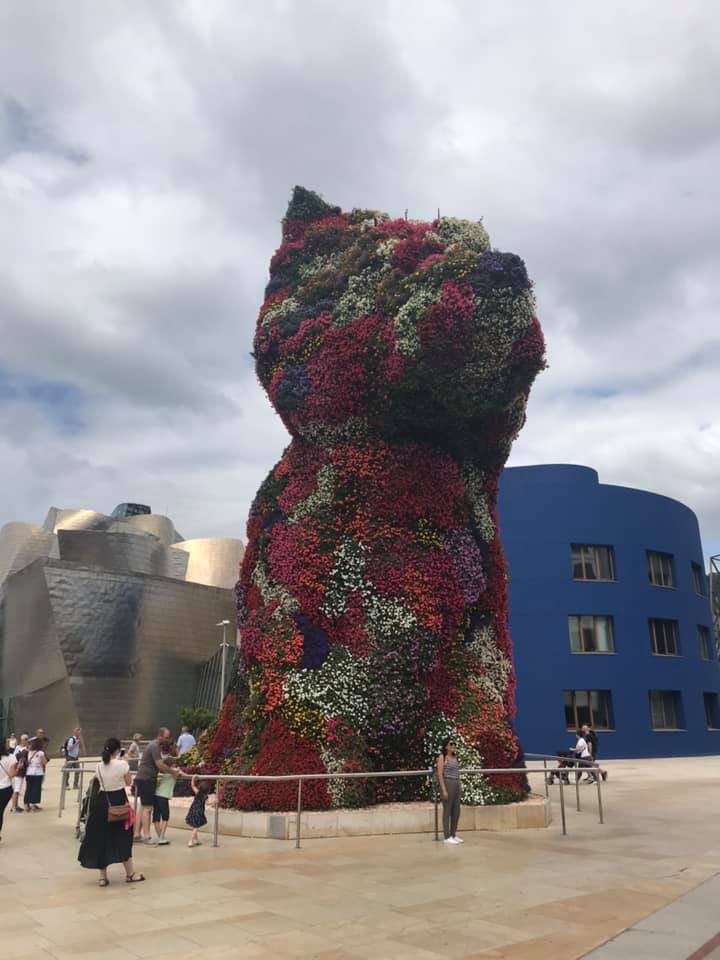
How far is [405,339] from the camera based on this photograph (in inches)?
541

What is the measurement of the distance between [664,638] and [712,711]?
6.02 meters

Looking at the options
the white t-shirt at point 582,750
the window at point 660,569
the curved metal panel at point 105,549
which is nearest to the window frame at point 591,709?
the window at point 660,569

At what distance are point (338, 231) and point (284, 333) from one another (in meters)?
2.64

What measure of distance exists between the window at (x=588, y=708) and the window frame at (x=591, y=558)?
Result: 15.9ft

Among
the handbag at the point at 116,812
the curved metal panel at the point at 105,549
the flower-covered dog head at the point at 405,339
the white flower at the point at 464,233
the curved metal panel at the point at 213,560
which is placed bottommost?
the handbag at the point at 116,812

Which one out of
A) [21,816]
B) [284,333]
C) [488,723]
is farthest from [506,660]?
[21,816]

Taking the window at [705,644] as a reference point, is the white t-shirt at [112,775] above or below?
below

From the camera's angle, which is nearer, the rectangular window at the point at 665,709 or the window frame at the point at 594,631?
the window frame at the point at 594,631

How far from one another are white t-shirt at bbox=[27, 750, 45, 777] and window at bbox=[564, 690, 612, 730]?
23.0 m

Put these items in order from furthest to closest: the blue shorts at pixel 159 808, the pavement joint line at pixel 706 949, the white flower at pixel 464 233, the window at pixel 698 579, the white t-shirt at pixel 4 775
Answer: the window at pixel 698 579 → the white flower at pixel 464 233 → the blue shorts at pixel 159 808 → the white t-shirt at pixel 4 775 → the pavement joint line at pixel 706 949

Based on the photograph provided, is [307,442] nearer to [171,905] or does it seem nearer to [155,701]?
[171,905]

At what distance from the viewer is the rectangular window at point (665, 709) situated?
35406 mm

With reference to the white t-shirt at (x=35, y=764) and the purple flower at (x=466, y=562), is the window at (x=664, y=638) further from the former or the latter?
the white t-shirt at (x=35, y=764)

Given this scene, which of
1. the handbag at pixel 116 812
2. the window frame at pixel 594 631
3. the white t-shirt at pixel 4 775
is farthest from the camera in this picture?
the window frame at pixel 594 631
